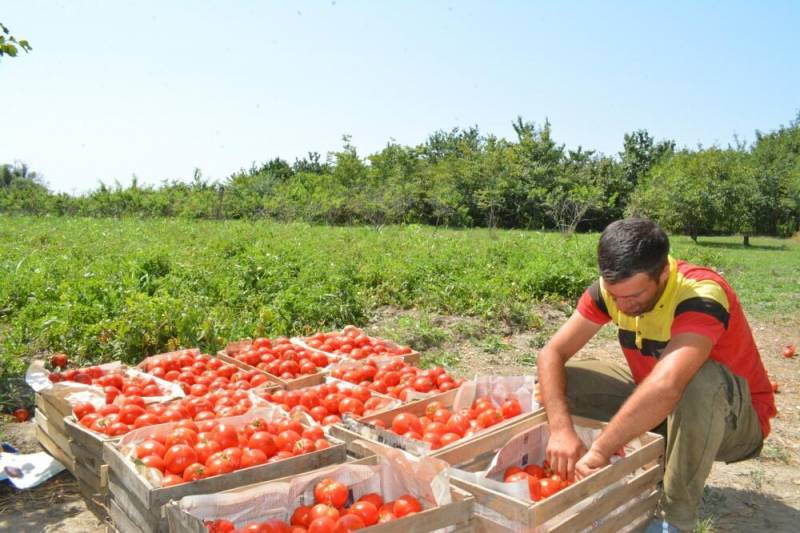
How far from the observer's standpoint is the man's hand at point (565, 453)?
2.92m

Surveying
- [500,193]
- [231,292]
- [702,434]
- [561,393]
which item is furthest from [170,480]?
[500,193]

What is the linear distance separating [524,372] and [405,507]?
13.5 ft

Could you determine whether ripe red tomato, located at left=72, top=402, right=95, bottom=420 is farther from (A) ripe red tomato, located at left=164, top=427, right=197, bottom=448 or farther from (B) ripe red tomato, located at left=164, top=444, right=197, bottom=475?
(B) ripe red tomato, located at left=164, top=444, right=197, bottom=475

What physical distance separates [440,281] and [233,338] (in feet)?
13.1

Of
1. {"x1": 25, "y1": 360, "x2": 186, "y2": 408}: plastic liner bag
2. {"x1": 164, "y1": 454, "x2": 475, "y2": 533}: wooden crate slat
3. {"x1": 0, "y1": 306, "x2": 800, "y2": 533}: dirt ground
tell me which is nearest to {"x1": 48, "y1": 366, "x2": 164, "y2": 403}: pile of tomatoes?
{"x1": 25, "y1": 360, "x2": 186, "y2": 408}: plastic liner bag

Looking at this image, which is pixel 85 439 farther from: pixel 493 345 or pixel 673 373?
pixel 493 345

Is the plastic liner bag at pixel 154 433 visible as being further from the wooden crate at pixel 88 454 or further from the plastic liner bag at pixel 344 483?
the plastic liner bag at pixel 344 483

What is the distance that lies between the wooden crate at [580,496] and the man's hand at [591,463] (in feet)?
0.13

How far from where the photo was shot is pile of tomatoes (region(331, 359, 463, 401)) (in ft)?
14.1

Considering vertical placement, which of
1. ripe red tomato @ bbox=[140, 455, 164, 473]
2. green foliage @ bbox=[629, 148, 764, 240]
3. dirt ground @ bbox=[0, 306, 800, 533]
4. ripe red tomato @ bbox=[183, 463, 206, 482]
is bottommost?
dirt ground @ bbox=[0, 306, 800, 533]

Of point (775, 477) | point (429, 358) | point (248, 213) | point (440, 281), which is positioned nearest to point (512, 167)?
point (248, 213)

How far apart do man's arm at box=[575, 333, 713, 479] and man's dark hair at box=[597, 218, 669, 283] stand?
35cm

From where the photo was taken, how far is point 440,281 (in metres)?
9.82

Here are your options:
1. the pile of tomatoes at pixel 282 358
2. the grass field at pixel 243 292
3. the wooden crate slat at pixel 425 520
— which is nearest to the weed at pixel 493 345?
the grass field at pixel 243 292
